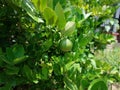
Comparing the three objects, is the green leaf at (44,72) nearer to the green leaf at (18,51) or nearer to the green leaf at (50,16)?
the green leaf at (18,51)

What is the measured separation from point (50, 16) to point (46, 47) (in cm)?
24

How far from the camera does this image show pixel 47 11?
1.23 m

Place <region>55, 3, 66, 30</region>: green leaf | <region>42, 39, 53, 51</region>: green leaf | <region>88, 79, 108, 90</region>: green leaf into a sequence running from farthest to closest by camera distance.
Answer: <region>42, 39, 53, 51</region>: green leaf, <region>55, 3, 66, 30</region>: green leaf, <region>88, 79, 108, 90</region>: green leaf

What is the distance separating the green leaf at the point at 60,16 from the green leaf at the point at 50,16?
17 mm

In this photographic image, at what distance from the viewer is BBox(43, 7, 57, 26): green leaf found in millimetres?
1218

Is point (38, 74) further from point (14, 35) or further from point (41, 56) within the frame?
point (14, 35)

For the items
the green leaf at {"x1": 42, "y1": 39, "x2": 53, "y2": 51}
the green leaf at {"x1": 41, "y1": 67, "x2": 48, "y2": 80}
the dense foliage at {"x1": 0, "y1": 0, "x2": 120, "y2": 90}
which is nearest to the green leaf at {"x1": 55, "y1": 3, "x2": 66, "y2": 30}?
the dense foliage at {"x1": 0, "y1": 0, "x2": 120, "y2": 90}

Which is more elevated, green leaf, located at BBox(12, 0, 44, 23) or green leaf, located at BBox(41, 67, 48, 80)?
green leaf, located at BBox(12, 0, 44, 23)

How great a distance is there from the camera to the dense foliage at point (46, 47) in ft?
4.31

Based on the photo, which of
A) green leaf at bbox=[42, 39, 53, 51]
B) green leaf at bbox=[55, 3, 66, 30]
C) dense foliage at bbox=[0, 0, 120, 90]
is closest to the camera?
green leaf at bbox=[55, 3, 66, 30]

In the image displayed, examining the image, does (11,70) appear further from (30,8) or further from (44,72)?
(30,8)

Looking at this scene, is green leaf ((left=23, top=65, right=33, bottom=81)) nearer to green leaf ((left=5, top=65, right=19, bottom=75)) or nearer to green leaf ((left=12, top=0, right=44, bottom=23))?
green leaf ((left=5, top=65, right=19, bottom=75))

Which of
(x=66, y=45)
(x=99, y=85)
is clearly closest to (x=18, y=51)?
(x=66, y=45)

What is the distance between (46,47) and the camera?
1.45 metres
